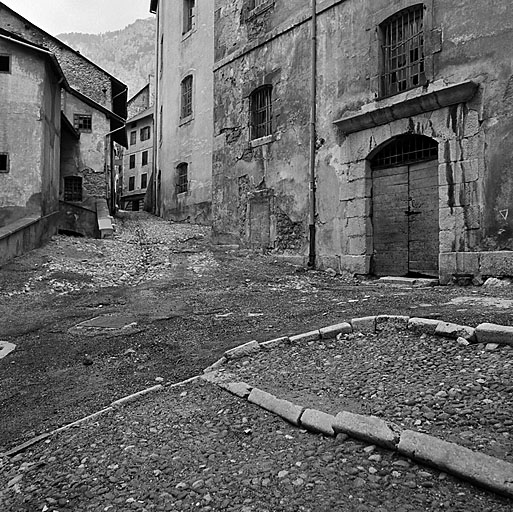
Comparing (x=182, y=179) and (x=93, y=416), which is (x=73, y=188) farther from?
(x=93, y=416)

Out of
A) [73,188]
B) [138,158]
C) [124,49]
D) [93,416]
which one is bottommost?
[93,416]

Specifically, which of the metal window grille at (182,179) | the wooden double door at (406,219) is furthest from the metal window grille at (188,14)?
the wooden double door at (406,219)

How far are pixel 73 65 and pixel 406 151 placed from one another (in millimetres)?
21071

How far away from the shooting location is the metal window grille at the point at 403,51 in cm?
923

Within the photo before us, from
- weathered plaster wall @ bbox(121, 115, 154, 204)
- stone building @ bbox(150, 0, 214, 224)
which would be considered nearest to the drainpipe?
stone building @ bbox(150, 0, 214, 224)

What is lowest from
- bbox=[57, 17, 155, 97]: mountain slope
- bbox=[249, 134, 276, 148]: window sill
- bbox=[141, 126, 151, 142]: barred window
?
bbox=[249, 134, 276, 148]: window sill

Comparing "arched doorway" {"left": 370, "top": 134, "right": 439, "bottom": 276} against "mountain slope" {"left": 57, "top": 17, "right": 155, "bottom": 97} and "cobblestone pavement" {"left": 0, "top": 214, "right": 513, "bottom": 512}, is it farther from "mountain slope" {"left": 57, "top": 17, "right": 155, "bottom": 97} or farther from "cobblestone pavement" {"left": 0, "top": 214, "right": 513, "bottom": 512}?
"mountain slope" {"left": 57, "top": 17, "right": 155, "bottom": 97}

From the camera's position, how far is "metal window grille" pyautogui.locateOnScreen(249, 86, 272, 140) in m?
12.6

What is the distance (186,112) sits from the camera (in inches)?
826

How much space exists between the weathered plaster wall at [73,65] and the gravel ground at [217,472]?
985 inches

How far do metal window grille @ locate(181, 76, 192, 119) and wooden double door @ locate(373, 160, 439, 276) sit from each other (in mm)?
12803

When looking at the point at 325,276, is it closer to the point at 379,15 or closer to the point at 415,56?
the point at 415,56

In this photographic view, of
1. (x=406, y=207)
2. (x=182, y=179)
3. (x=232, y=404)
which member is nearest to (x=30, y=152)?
(x=182, y=179)

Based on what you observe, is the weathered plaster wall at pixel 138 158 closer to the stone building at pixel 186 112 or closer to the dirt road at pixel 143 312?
the stone building at pixel 186 112
